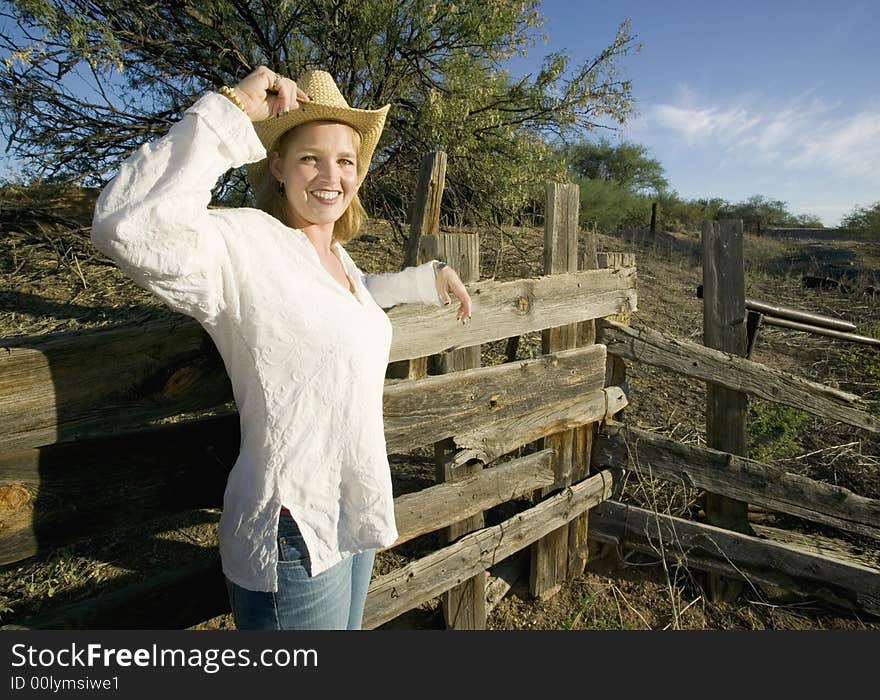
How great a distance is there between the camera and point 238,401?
4.68 feet

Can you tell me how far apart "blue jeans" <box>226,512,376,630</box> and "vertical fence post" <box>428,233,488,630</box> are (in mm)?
1394

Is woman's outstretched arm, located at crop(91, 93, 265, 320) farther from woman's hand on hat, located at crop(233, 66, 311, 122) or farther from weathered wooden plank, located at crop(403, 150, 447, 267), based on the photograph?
weathered wooden plank, located at crop(403, 150, 447, 267)

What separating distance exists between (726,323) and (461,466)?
2.14m

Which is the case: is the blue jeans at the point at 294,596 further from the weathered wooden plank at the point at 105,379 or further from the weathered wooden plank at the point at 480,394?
the weathered wooden plank at the point at 480,394

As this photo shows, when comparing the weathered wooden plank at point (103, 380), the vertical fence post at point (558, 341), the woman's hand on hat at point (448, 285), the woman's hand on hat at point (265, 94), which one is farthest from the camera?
the vertical fence post at point (558, 341)

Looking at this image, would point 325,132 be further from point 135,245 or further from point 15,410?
point 15,410

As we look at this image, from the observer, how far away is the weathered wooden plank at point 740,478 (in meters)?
3.66

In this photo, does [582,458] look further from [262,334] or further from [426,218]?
[262,334]

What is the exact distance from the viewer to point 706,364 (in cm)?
369

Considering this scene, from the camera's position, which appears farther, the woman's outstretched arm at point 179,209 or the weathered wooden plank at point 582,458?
the weathered wooden plank at point 582,458

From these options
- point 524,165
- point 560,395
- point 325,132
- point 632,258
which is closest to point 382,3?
point 524,165

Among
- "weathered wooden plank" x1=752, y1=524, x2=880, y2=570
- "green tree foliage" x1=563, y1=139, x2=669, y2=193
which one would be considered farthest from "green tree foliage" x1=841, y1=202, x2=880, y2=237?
"weathered wooden plank" x1=752, y1=524, x2=880, y2=570

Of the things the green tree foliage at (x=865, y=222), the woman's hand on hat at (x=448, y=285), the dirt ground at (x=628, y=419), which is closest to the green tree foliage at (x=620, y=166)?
the green tree foliage at (x=865, y=222)

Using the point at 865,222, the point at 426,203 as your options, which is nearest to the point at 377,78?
the point at 426,203
